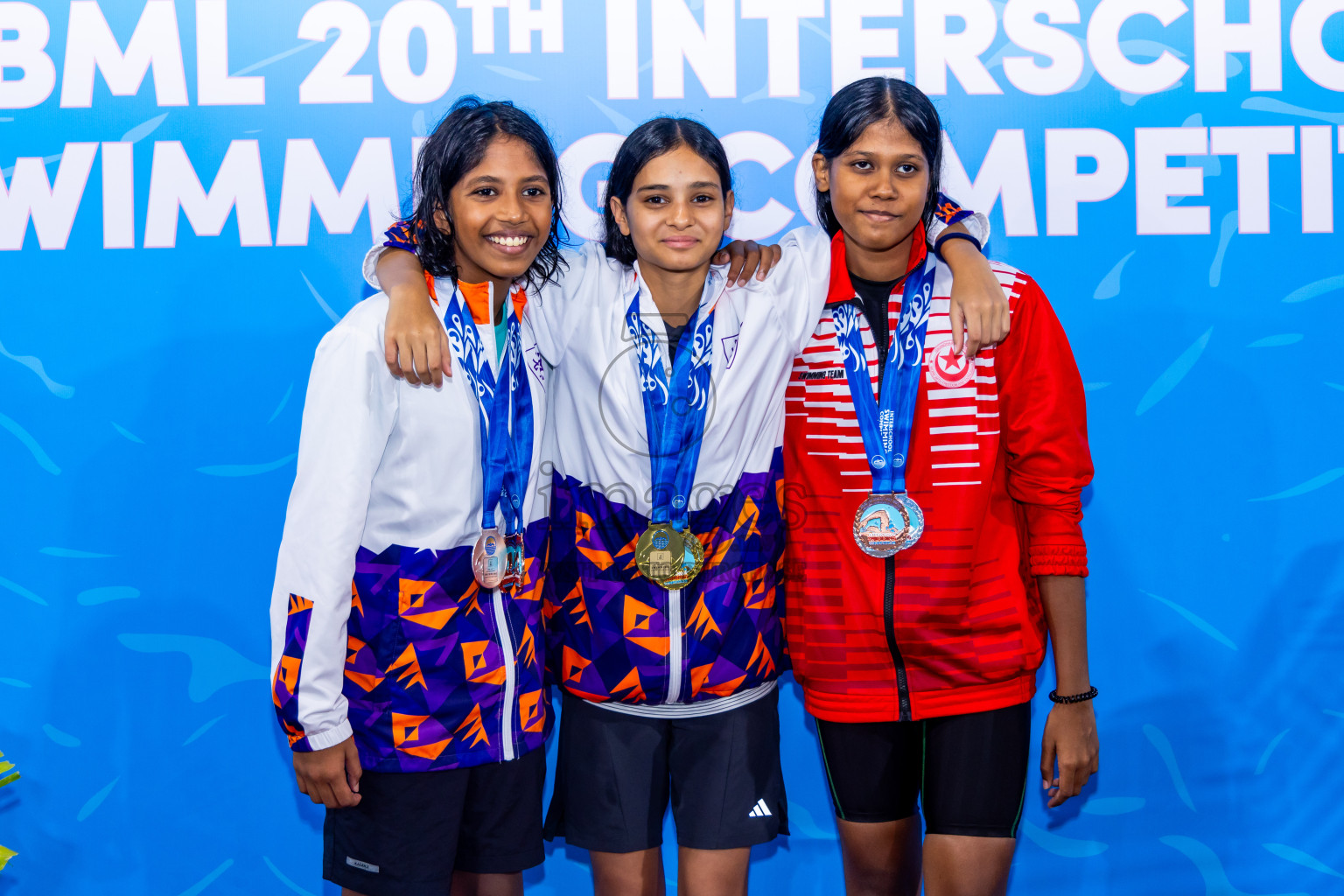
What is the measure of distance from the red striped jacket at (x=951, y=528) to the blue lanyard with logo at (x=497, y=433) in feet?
1.88

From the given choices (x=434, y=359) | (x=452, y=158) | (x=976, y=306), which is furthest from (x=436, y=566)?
(x=976, y=306)

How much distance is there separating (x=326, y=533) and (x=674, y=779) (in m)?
0.86

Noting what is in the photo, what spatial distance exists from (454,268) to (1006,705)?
1408 millimetres

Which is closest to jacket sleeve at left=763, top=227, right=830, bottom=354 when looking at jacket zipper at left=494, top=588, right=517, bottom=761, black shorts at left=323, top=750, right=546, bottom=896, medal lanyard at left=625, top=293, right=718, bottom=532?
medal lanyard at left=625, top=293, right=718, bottom=532

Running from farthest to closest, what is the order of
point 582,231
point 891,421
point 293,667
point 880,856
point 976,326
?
point 582,231, point 880,856, point 891,421, point 976,326, point 293,667

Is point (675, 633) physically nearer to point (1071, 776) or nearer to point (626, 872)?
point (626, 872)

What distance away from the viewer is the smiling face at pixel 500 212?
2.01m

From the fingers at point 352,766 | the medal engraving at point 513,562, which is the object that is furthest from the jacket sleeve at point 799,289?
the fingers at point 352,766

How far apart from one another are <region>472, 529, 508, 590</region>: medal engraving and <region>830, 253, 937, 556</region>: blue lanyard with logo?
686 millimetres

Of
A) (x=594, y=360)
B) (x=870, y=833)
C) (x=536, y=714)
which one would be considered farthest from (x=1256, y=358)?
(x=536, y=714)

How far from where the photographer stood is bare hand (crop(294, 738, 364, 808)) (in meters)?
1.85

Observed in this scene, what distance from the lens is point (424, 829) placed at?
197 cm

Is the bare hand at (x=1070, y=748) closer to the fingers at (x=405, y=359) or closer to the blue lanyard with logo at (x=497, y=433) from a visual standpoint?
the blue lanyard with logo at (x=497, y=433)

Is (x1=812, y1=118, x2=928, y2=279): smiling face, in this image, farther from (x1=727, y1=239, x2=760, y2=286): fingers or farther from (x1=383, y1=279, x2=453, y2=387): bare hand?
(x1=383, y1=279, x2=453, y2=387): bare hand
